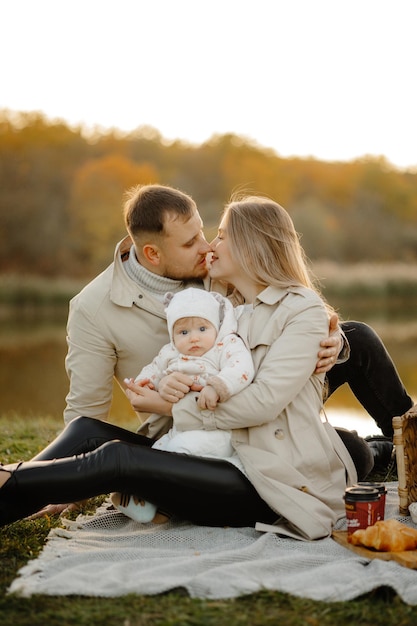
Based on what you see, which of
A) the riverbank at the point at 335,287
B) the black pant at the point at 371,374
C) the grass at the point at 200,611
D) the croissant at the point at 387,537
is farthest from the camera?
the riverbank at the point at 335,287

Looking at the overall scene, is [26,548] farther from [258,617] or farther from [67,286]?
[67,286]

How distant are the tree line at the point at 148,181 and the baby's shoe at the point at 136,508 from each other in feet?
87.0

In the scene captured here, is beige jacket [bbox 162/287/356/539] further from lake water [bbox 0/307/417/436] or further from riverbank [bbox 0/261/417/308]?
riverbank [bbox 0/261/417/308]

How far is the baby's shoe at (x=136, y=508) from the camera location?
318 centimetres

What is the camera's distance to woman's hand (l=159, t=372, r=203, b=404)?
318cm

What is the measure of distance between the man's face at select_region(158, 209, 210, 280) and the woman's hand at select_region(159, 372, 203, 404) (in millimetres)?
693

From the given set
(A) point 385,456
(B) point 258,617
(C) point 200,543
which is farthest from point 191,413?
(A) point 385,456

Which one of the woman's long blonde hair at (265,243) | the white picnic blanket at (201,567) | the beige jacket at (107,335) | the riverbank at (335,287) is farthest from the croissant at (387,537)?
the riverbank at (335,287)

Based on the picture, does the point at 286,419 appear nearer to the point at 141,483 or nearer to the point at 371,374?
the point at 141,483

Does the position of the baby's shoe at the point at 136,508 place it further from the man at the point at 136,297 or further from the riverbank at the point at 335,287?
the riverbank at the point at 335,287

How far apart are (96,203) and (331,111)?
36.9 feet

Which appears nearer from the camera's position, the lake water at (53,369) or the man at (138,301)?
the man at (138,301)

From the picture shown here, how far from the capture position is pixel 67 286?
63.3ft

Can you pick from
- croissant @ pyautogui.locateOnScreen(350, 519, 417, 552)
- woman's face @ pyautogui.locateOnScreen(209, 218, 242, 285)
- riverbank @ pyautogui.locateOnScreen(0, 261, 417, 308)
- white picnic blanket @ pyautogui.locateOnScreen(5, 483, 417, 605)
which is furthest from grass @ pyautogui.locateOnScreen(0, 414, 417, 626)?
riverbank @ pyautogui.locateOnScreen(0, 261, 417, 308)
